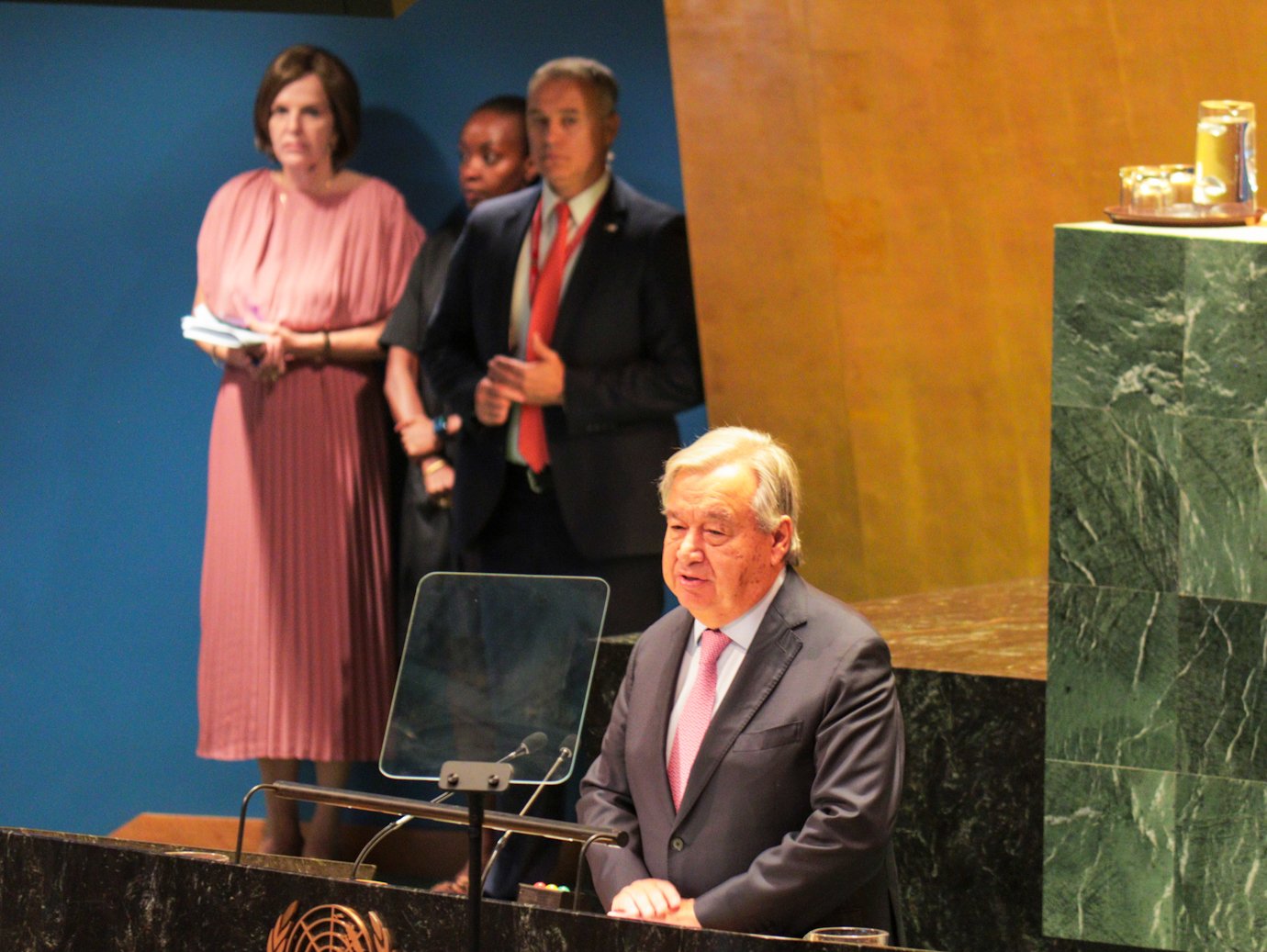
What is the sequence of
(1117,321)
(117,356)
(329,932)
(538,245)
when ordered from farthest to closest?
(117,356) → (538,245) → (1117,321) → (329,932)

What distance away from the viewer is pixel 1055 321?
3658 mm

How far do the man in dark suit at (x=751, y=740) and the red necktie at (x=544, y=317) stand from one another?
216cm

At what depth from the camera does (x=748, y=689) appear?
3.08 m

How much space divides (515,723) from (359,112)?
316 centimetres

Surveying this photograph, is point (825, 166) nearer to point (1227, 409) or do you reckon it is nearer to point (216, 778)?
point (1227, 409)

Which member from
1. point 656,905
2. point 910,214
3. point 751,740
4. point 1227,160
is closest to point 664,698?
point 751,740

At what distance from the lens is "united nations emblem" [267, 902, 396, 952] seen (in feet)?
9.07

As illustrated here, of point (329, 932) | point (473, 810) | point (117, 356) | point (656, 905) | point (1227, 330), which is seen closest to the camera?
point (473, 810)

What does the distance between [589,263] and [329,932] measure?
111 inches

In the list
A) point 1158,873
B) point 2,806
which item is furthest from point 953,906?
point 2,806

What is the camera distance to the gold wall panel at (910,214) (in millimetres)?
4613

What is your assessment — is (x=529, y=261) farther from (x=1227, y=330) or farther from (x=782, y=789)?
(x=782, y=789)

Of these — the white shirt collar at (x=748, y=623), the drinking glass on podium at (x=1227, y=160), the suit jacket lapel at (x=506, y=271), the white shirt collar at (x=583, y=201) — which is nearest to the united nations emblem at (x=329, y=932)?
the white shirt collar at (x=748, y=623)

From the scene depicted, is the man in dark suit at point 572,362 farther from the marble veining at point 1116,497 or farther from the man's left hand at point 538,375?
the marble veining at point 1116,497
